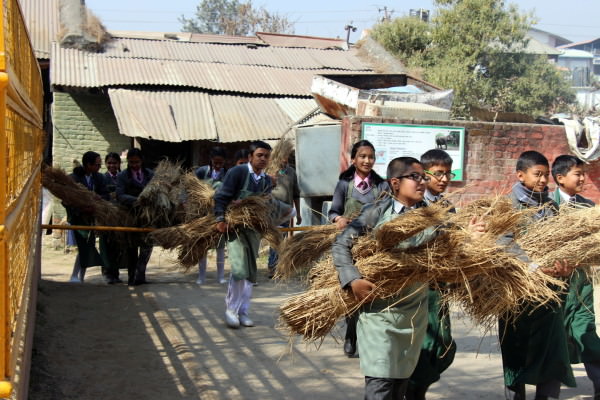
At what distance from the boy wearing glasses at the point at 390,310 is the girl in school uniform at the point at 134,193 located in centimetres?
500

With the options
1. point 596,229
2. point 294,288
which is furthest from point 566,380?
point 294,288

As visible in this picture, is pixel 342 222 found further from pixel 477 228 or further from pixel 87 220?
pixel 87 220

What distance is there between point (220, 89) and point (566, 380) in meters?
11.2

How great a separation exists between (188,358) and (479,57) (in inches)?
692

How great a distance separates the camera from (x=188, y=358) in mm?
5324

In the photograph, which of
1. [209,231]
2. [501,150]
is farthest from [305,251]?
[501,150]

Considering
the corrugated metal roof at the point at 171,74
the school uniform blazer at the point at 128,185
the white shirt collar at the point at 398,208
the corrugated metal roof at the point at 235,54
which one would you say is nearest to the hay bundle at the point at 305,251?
the white shirt collar at the point at 398,208

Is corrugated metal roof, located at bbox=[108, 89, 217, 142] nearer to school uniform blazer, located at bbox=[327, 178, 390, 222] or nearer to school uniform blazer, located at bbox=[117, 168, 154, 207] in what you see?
school uniform blazer, located at bbox=[117, 168, 154, 207]

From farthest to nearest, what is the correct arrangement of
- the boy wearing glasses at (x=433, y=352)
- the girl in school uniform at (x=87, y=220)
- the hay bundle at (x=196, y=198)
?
the girl in school uniform at (x=87, y=220), the hay bundle at (x=196, y=198), the boy wearing glasses at (x=433, y=352)

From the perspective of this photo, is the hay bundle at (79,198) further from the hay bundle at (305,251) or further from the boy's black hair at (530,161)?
the boy's black hair at (530,161)

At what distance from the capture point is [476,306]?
3.50 metres

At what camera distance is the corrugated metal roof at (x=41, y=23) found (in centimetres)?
1524

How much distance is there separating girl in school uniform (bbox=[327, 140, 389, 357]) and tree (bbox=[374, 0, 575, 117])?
14791 millimetres

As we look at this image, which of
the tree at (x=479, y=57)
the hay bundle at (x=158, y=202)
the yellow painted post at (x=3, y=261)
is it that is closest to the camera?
the yellow painted post at (x=3, y=261)
